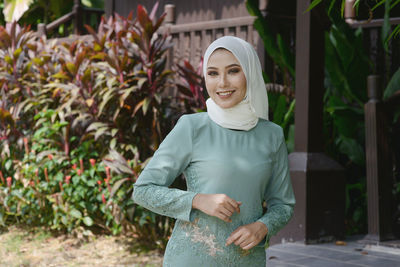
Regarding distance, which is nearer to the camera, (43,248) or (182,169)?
(182,169)

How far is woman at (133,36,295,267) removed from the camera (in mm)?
1836

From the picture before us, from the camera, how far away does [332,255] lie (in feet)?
14.8

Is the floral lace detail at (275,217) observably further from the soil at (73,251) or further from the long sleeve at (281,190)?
the soil at (73,251)

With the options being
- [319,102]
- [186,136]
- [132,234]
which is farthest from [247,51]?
[132,234]

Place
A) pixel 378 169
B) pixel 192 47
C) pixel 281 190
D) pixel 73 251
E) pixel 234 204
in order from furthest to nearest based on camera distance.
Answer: pixel 192 47 < pixel 73 251 < pixel 378 169 < pixel 281 190 < pixel 234 204

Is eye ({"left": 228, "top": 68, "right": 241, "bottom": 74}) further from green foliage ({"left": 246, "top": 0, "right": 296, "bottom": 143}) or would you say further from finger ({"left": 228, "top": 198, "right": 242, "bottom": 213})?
green foliage ({"left": 246, "top": 0, "right": 296, "bottom": 143})

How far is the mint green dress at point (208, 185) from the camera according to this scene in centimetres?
184

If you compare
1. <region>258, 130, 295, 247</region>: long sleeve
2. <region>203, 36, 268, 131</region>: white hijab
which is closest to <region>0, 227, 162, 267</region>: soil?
<region>258, 130, 295, 247</region>: long sleeve

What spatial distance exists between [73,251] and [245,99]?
14.3 ft

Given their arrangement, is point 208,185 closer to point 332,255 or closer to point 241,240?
point 241,240

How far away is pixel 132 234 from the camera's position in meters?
6.01

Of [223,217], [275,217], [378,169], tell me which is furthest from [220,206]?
[378,169]

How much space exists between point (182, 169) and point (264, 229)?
0.30 meters

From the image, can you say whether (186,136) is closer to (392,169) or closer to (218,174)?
(218,174)
